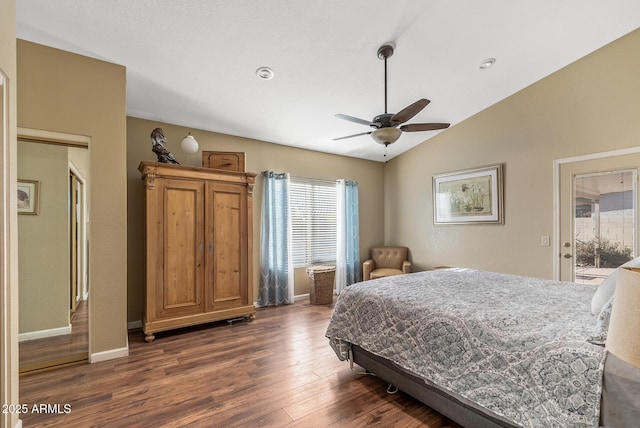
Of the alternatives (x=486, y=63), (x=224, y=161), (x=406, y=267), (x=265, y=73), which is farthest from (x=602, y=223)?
(x=224, y=161)

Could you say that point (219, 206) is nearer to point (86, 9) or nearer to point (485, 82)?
point (86, 9)

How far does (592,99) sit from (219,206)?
451 centimetres

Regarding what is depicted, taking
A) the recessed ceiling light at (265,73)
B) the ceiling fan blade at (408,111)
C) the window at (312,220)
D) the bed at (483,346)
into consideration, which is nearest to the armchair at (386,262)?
the window at (312,220)

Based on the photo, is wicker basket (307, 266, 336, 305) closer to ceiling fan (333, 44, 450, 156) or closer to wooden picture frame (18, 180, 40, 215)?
ceiling fan (333, 44, 450, 156)

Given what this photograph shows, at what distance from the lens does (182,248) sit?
3238 millimetres

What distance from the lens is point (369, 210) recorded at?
5691mm

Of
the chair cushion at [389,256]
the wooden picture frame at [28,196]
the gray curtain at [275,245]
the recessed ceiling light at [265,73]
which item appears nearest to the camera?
the wooden picture frame at [28,196]

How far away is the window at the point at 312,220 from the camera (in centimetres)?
481

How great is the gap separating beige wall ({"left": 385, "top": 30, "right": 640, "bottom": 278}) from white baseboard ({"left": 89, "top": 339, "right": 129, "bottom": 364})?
4402 mm

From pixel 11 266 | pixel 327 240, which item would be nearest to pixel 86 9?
pixel 11 266

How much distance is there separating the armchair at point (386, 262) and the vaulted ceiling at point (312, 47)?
8.40 feet

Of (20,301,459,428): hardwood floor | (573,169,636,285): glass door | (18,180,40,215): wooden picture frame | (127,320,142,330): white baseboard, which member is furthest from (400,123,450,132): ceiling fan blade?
(127,320,142,330): white baseboard

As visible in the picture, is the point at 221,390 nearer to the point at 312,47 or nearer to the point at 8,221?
the point at 8,221

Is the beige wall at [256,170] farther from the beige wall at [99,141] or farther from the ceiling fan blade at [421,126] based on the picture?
the ceiling fan blade at [421,126]
